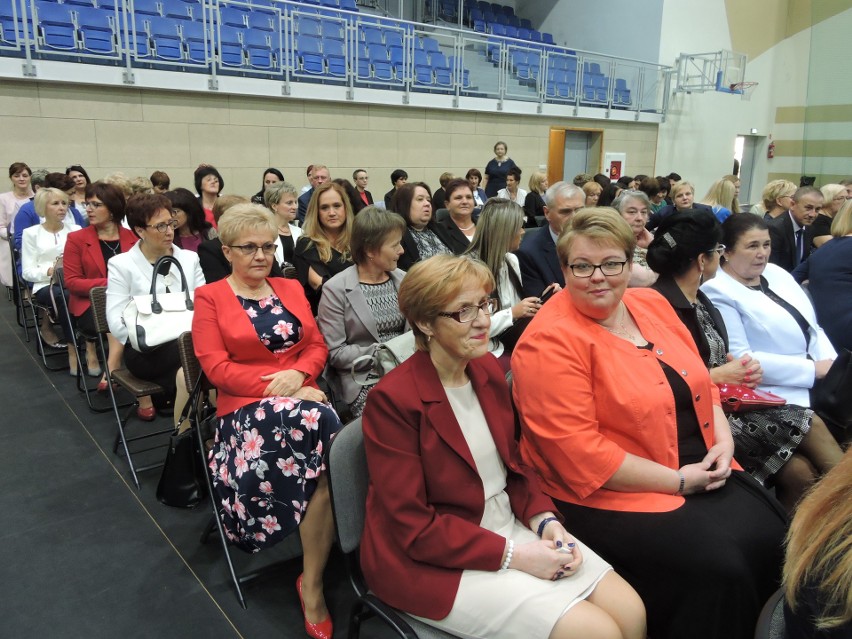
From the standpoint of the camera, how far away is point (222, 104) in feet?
27.9

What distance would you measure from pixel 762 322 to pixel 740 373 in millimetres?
372

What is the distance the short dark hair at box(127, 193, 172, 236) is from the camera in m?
3.29

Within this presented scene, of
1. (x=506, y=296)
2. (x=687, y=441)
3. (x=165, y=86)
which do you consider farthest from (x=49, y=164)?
(x=687, y=441)

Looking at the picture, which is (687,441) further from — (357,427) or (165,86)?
(165,86)

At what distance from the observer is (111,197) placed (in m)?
4.09

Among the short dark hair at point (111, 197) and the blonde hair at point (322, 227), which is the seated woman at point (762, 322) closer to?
the blonde hair at point (322, 227)

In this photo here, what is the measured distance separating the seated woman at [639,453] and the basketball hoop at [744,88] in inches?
650

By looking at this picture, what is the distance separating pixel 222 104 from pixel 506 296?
22.5 feet

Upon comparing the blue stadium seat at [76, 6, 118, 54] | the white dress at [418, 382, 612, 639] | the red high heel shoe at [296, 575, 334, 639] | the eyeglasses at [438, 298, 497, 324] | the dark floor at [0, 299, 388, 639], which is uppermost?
the blue stadium seat at [76, 6, 118, 54]

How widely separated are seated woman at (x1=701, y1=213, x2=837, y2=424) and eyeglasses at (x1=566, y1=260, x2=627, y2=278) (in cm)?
94

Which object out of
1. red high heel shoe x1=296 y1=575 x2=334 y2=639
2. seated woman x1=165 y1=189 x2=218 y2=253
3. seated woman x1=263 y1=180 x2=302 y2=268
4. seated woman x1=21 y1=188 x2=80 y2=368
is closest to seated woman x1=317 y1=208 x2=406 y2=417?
red high heel shoe x1=296 y1=575 x2=334 y2=639

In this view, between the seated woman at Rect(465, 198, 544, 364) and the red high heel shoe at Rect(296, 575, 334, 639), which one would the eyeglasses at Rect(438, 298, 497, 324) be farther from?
the seated woman at Rect(465, 198, 544, 364)

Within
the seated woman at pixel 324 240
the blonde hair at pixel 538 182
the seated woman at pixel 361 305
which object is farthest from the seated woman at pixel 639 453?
the blonde hair at pixel 538 182

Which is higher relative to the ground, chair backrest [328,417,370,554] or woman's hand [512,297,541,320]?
woman's hand [512,297,541,320]
